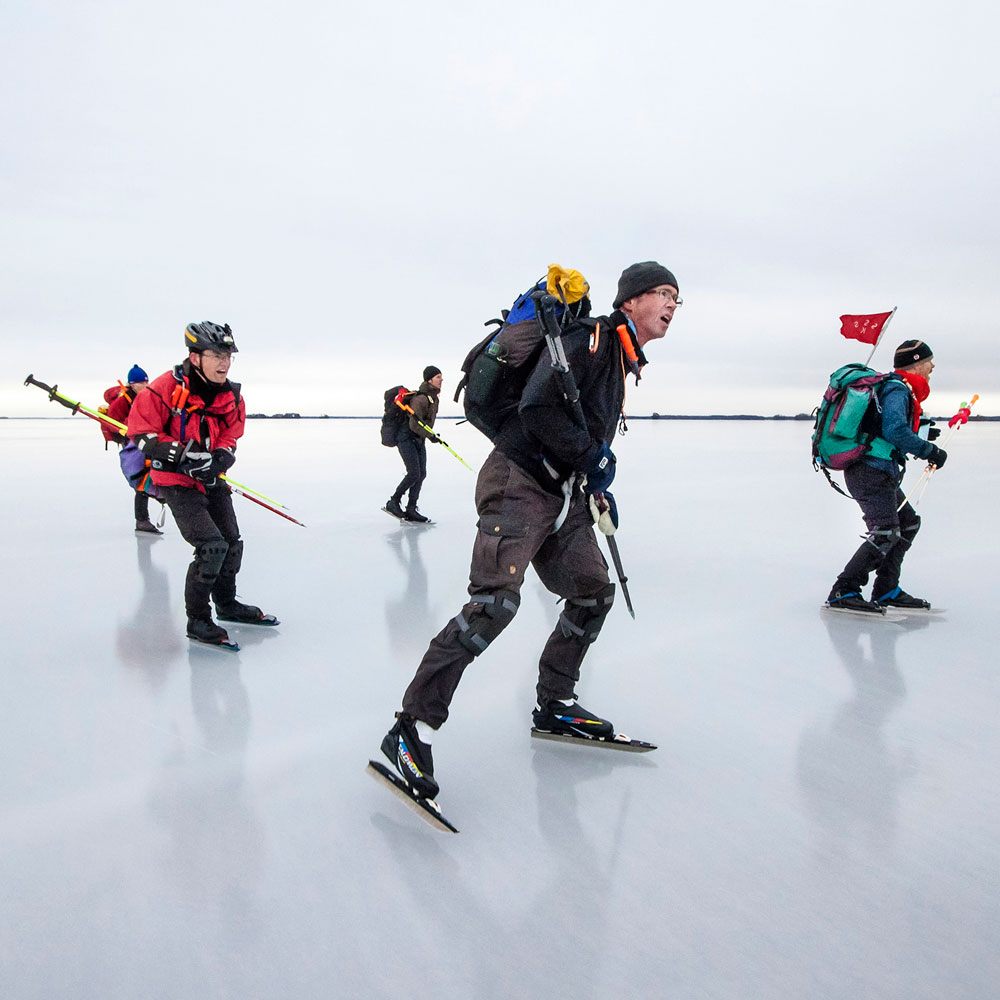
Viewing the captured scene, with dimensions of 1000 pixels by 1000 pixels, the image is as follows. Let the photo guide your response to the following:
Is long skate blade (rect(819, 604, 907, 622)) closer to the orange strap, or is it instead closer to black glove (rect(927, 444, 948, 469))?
black glove (rect(927, 444, 948, 469))

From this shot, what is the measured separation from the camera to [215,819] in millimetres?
2502

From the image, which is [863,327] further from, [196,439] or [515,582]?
[196,439]

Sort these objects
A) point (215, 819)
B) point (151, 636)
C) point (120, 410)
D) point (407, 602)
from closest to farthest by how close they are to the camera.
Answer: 1. point (215, 819)
2. point (151, 636)
3. point (407, 602)
4. point (120, 410)

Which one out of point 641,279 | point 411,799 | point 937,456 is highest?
point 641,279

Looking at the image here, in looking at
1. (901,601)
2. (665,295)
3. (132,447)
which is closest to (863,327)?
(901,601)

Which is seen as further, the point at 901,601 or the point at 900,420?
the point at 901,601

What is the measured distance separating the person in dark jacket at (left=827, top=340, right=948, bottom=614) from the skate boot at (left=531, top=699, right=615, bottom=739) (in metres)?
2.76

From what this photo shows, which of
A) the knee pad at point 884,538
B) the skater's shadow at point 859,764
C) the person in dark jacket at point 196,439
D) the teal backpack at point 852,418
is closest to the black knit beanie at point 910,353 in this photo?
the teal backpack at point 852,418

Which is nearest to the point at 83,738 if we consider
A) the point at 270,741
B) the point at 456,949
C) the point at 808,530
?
the point at 270,741

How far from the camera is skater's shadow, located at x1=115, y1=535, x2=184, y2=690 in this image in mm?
4055

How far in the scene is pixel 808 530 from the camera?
8.41m

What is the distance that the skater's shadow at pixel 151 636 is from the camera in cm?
405

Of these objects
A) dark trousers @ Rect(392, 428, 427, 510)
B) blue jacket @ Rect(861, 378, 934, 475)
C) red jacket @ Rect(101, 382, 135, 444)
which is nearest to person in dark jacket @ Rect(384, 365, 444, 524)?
dark trousers @ Rect(392, 428, 427, 510)

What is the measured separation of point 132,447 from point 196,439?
0.88m
